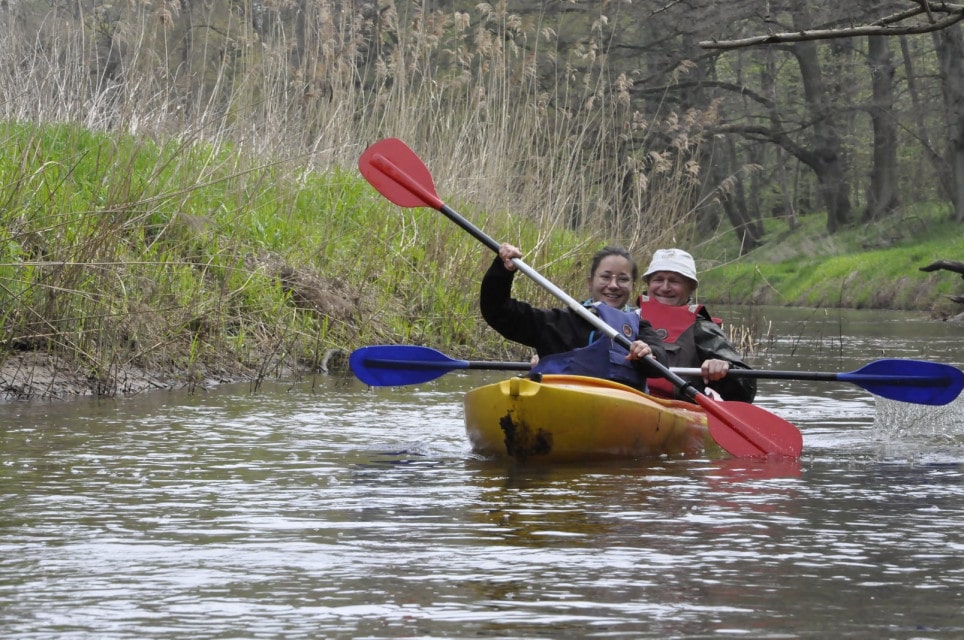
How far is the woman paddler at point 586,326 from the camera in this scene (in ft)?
18.6

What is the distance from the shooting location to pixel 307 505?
13.8 feet

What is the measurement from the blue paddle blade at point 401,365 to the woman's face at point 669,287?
1014 millimetres

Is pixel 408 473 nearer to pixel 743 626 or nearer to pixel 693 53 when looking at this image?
pixel 743 626

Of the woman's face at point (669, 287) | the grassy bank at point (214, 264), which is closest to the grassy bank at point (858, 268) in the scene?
the grassy bank at point (214, 264)

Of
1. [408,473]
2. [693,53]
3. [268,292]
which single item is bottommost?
[408,473]

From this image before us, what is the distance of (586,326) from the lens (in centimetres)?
602

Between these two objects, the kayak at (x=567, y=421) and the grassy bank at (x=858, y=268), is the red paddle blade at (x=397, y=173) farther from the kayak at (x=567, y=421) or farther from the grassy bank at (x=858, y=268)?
the grassy bank at (x=858, y=268)

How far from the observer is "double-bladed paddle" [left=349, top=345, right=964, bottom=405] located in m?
5.86

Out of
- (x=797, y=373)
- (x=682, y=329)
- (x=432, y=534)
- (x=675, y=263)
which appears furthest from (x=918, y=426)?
(x=432, y=534)

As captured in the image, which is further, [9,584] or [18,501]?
[18,501]

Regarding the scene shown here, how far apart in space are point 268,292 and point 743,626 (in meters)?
5.74

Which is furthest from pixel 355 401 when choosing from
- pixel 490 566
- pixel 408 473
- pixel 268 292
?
pixel 490 566

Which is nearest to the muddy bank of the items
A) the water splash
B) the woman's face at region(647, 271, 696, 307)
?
the woman's face at region(647, 271, 696, 307)

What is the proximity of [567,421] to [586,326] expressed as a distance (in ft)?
3.13
